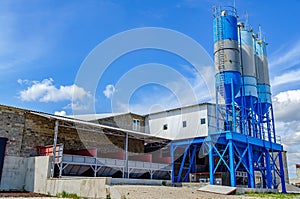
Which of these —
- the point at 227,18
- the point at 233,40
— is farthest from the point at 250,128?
the point at 227,18

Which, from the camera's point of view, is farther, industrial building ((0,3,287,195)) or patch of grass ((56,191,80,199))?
industrial building ((0,3,287,195))

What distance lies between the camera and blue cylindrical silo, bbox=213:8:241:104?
23.5 meters

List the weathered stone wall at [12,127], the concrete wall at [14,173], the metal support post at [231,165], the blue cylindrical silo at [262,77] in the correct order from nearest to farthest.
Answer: the concrete wall at [14,173] → the weathered stone wall at [12,127] → the metal support post at [231,165] → the blue cylindrical silo at [262,77]

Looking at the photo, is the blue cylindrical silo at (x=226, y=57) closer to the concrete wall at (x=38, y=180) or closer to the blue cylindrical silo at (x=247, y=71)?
the blue cylindrical silo at (x=247, y=71)

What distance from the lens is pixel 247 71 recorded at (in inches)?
1011

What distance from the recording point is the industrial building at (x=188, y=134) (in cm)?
1891

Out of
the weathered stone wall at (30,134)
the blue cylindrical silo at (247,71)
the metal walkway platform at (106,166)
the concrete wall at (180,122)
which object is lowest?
the metal walkway platform at (106,166)

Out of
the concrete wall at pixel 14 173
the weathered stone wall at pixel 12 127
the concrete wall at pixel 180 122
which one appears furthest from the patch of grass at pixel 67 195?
the concrete wall at pixel 180 122

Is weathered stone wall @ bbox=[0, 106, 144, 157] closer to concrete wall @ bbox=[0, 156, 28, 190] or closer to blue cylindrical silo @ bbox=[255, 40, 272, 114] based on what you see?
concrete wall @ bbox=[0, 156, 28, 190]

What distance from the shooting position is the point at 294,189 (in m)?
33.1

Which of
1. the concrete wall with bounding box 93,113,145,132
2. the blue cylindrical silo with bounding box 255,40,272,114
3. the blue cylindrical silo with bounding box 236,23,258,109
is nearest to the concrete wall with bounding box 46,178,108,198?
the concrete wall with bounding box 93,113,145,132

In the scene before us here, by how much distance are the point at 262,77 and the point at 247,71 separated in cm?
353

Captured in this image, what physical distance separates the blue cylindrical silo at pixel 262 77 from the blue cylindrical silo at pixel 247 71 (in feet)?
6.88

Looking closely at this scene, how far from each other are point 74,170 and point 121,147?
679 cm
